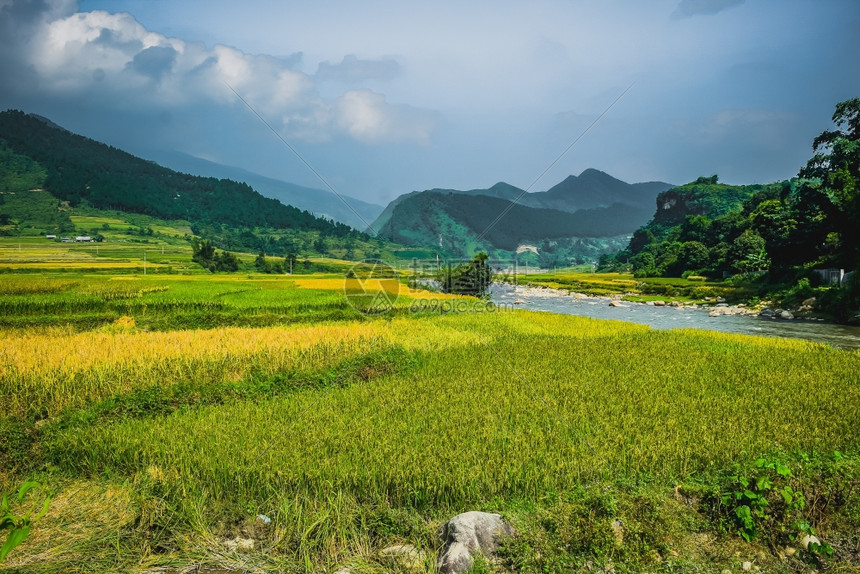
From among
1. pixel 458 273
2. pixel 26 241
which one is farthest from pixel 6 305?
pixel 26 241

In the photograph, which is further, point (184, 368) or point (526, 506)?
point (184, 368)

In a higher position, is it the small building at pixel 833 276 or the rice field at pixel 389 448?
the small building at pixel 833 276

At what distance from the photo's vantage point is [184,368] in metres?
9.41

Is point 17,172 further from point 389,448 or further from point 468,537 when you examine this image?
point 468,537

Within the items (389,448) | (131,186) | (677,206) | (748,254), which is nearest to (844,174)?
(748,254)

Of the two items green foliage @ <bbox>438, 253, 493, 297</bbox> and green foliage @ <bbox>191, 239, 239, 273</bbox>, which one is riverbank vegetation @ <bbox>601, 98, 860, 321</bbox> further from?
green foliage @ <bbox>191, 239, 239, 273</bbox>

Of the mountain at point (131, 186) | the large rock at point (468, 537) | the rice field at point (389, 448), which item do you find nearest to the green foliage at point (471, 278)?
the rice field at point (389, 448)

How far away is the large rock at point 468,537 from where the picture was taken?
3.65 m

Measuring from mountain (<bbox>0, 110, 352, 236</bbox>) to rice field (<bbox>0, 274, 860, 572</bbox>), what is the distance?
13013 cm

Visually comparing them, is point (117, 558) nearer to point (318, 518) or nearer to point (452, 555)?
point (318, 518)

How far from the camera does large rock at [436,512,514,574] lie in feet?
12.0

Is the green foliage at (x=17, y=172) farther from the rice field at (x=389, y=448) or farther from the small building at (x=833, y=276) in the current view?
the small building at (x=833, y=276)

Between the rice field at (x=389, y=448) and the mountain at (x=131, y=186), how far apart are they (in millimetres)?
130126

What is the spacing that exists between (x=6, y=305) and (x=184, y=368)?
13.5 m
